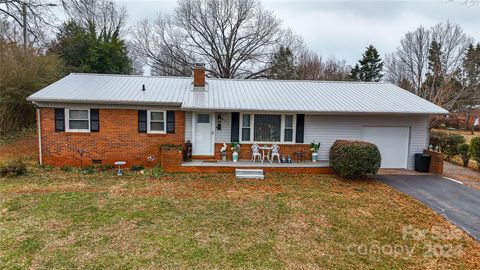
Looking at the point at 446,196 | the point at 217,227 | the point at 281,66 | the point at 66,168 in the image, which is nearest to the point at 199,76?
the point at 66,168

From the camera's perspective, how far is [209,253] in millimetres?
4980

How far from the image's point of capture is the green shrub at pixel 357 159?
31.9 feet

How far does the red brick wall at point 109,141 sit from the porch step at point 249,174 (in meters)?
2.83

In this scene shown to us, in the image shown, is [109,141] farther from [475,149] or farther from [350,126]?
[475,149]

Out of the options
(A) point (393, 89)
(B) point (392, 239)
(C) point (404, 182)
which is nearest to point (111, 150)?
(B) point (392, 239)

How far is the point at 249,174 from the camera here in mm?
10328

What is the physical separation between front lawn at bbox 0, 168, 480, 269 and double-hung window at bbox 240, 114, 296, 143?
9.58 ft

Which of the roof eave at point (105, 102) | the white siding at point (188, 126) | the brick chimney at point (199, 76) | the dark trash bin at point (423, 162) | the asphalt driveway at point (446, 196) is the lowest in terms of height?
the asphalt driveway at point (446, 196)

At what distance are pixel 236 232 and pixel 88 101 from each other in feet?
25.4

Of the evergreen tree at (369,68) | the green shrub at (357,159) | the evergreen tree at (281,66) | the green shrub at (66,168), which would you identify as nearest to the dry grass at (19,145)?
the green shrub at (66,168)

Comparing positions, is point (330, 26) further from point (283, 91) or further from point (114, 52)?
point (114, 52)

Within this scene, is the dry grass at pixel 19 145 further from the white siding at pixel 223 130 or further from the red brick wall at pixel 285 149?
the red brick wall at pixel 285 149

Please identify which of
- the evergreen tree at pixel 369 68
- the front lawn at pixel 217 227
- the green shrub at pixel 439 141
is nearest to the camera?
the front lawn at pixel 217 227

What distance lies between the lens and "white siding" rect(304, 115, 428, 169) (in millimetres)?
11859
